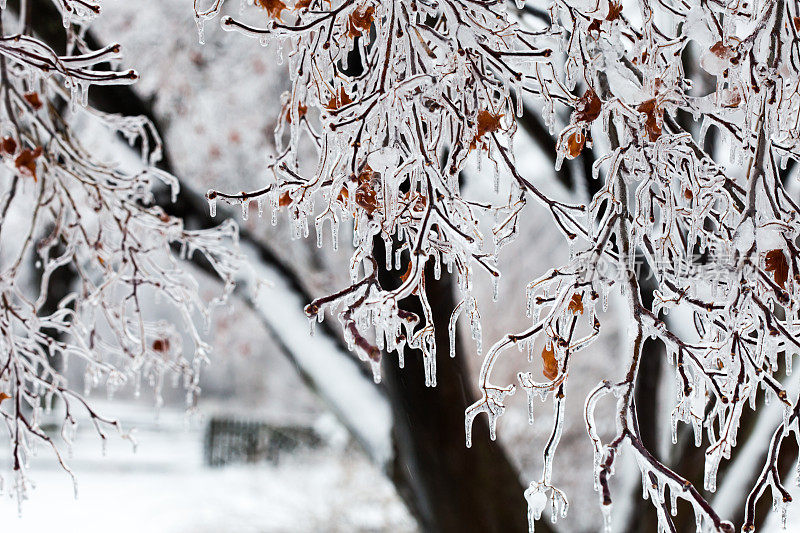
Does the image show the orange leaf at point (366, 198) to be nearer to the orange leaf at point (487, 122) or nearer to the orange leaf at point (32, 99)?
the orange leaf at point (487, 122)

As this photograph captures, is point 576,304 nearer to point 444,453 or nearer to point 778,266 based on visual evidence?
point 778,266

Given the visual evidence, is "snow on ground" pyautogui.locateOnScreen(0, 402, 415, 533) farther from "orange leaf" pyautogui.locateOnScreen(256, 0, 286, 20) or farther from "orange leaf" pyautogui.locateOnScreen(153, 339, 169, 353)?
"orange leaf" pyautogui.locateOnScreen(256, 0, 286, 20)

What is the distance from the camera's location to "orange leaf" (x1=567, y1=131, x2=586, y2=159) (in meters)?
1.26

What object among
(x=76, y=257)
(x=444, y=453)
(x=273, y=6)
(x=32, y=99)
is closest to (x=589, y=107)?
(x=273, y=6)

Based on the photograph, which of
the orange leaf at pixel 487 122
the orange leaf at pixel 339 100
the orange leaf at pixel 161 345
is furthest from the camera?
the orange leaf at pixel 161 345

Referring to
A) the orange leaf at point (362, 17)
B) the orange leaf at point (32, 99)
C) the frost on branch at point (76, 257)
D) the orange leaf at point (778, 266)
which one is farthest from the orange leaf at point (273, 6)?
the orange leaf at point (32, 99)

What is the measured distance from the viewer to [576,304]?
1.19 meters

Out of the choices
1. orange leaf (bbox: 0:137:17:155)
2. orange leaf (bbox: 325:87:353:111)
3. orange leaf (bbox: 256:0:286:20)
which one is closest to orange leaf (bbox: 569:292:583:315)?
orange leaf (bbox: 325:87:353:111)

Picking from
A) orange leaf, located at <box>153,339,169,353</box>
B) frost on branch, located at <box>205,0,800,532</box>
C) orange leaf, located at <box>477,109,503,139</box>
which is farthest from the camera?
orange leaf, located at <box>153,339,169,353</box>

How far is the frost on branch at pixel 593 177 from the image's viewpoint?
44.7 inches

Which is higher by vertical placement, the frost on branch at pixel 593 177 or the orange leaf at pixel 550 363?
the frost on branch at pixel 593 177

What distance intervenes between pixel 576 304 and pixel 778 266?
305mm

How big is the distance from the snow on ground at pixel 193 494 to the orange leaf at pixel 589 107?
178cm

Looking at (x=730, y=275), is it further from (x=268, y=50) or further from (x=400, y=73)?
(x=268, y=50)
